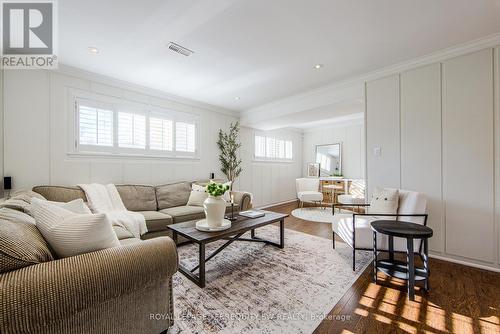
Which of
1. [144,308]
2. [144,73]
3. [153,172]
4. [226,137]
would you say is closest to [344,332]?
[144,308]

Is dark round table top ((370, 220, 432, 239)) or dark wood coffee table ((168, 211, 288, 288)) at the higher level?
dark round table top ((370, 220, 432, 239))

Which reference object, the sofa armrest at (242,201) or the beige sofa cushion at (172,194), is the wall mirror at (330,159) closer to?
the sofa armrest at (242,201)

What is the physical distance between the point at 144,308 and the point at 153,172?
116 inches

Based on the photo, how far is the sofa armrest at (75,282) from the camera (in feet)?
2.83

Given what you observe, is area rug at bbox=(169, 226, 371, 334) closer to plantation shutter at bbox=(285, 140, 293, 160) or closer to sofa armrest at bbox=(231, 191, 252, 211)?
sofa armrest at bbox=(231, 191, 252, 211)

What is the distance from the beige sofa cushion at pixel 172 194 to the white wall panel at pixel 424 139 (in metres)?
3.52

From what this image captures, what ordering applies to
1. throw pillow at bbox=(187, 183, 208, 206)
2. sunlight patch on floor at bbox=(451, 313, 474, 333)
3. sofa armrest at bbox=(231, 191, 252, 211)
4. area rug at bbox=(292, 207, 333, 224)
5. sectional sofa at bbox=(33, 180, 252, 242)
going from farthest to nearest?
area rug at bbox=(292, 207, 333, 224)
sofa armrest at bbox=(231, 191, 252, 211)
throw pillow at bbox=(187, 183, 208, 206)
sectional sofa at bbox=(33, 180, 252, 242)
sunlight patch on floor at bbox=(451, 313, 474, 333)

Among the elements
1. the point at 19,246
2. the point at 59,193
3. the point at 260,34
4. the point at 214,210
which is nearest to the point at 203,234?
the point at 214,210

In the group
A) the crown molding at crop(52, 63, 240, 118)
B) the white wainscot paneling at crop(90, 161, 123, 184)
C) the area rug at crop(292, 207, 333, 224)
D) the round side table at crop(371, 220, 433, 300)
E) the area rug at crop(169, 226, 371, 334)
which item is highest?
the crown molding at crop(52, 63, 240, 118)

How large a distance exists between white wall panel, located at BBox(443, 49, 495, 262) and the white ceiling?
40 cm

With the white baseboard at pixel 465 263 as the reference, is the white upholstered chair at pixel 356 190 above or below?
above

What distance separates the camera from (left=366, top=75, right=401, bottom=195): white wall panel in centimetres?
303

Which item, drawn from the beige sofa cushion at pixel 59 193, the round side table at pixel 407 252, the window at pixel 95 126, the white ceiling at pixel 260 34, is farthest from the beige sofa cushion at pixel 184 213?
the round side table at pixel 407 252

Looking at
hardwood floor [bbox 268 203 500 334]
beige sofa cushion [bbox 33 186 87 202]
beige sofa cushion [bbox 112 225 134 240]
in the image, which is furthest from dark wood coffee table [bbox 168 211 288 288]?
beige sofa cushion [bbox 33 186 87 202]
